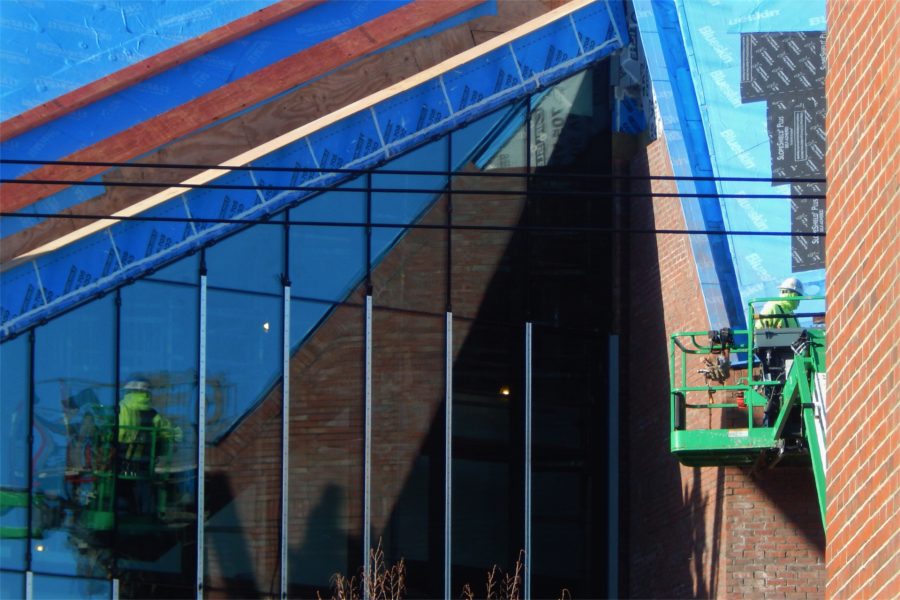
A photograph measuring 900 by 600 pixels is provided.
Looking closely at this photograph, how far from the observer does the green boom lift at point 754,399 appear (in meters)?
15.6

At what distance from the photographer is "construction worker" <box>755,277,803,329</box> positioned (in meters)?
16.8

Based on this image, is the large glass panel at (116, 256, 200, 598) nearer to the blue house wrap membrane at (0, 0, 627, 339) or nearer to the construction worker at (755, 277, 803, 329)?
the blue house wrap membrane at (0, 0, 627, 339)

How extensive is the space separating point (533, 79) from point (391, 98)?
2049 millimetres

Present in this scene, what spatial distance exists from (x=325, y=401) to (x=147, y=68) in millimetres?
4732

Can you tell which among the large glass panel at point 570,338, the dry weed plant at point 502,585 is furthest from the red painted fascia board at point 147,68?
the dry weed plant at point 502,585

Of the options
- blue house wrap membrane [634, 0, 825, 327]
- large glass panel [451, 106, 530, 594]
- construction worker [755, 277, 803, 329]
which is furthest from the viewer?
large glass panel [451, 106, 530, 594]

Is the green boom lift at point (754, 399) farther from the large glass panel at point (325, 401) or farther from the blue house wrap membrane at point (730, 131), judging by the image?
the large glass panel at point (325, 401)

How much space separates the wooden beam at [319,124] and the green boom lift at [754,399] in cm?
494

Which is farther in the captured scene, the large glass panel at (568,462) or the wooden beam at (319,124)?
the large glass panel at (568,462)

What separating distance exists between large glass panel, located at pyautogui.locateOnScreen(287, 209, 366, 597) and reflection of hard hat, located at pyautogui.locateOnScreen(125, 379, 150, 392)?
1783 millimetres

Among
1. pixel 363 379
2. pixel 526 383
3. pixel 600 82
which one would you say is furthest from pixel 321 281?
pixel 600 82

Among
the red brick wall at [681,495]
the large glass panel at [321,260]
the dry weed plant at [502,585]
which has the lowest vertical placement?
the dry weed plant at [502,585]

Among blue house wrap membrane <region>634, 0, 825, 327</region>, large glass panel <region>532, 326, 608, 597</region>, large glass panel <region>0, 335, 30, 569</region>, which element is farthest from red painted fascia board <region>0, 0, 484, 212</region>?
A: large glass panel <region>532, 326, 608, 597</region>

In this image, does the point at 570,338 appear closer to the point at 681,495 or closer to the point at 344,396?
the point at 681,495
